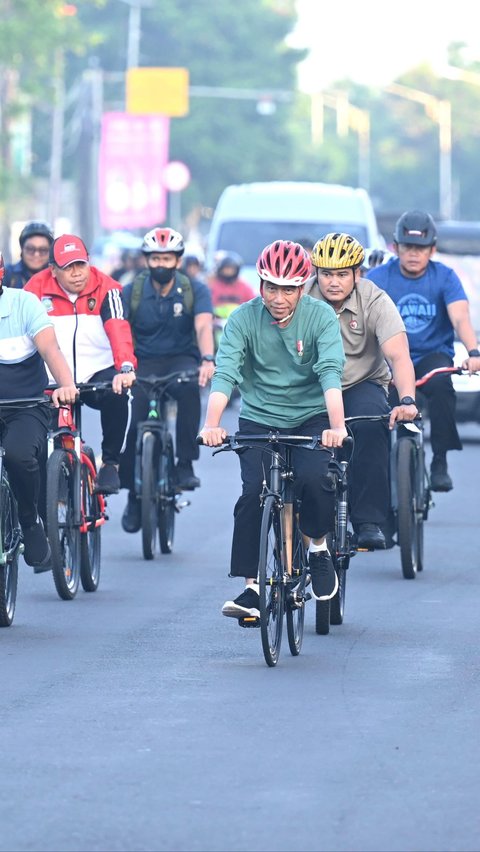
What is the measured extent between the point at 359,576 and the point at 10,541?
2.76 metres

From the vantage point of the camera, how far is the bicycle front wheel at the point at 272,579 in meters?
8.72

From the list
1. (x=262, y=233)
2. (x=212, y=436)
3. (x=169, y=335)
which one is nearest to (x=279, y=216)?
(x=262, y=233)

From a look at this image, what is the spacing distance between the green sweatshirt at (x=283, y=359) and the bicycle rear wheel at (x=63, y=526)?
1.58m

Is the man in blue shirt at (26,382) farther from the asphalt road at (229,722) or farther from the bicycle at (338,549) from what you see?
the bicycle at (338,549)

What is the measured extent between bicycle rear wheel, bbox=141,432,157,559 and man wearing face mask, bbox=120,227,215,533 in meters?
0.23

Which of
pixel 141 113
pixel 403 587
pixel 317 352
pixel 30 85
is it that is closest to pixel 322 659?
pixel 317 352

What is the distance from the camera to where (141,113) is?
80.6 m

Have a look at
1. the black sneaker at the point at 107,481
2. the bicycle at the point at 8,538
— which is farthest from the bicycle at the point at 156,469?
the bicycle at the point at 8,538

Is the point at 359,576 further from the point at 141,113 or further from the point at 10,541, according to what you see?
the point at 141,113

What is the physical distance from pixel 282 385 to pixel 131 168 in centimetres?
6379

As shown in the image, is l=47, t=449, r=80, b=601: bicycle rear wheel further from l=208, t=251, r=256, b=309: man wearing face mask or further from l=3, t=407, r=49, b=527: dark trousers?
l=208, t=251, r=256, b=309: man wearing face mask

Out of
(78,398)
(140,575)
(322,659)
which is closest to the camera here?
(322,659)

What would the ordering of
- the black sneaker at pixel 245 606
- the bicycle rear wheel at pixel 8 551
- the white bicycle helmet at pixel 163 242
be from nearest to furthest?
1. the black sneaker at pixel 245 606
2. the bicycle rear wheel at pixel 8 551
3. the white bicycle helmet at pixel 163 242

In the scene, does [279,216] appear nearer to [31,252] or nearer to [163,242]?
[31,252]
